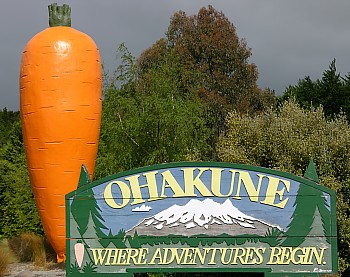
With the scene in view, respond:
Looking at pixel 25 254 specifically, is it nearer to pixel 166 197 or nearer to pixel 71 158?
pixel 71 158

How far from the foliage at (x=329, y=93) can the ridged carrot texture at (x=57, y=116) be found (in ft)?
39.5

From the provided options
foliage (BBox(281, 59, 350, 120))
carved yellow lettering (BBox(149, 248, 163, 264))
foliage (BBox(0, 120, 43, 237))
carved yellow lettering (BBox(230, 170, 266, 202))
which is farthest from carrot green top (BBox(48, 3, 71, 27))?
foliage (BBox(281, 59, 350, 120))

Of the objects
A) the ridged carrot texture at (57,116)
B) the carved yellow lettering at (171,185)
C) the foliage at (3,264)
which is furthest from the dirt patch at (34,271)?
the carved yellow lettering at (171,185)

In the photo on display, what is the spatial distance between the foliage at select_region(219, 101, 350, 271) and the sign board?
296 centimetres

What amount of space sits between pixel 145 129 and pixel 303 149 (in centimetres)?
363

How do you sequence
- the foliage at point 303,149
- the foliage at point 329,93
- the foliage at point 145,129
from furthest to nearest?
the foliage at point 329,93 → the foliage at point 145,129 → the foliage at point 303,149

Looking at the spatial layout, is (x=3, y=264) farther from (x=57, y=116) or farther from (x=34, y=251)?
(x=57, y=116)

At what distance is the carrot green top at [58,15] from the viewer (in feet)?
27.0

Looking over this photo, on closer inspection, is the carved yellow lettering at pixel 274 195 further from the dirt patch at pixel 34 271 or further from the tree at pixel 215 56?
the tree at pixel 215 56

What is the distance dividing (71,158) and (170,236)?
2358 millimetres

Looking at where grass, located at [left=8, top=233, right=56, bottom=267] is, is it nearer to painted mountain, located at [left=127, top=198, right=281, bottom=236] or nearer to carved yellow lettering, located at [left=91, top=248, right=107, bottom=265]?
carved yellow lettering, located at [left=91, top=248, right=107, bottom=265]

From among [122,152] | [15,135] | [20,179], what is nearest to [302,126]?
[122,152]

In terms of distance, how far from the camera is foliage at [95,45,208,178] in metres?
11.1

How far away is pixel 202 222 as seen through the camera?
596 centimetres
